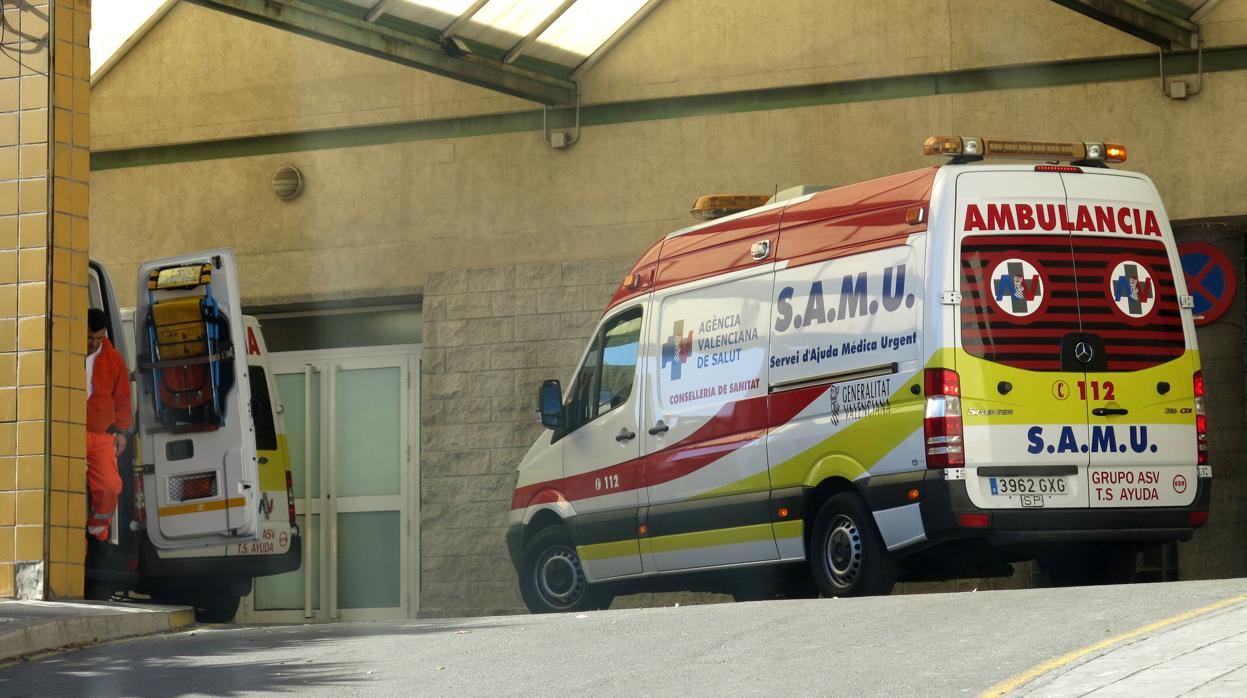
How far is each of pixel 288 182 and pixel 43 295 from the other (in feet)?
20.0

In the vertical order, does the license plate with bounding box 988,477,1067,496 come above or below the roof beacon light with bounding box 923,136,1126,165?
below

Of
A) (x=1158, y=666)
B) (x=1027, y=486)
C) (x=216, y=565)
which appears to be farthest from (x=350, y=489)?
(x=1158, y=666)

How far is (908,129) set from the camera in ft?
49.2

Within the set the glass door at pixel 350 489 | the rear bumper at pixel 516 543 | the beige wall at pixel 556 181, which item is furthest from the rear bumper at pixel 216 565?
the beige wall at pixel 556 181

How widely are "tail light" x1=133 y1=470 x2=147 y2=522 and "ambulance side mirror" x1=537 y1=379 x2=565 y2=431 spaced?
2.88 meters

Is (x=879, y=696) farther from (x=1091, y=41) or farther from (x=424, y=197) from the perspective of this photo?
(x=424, y=197)

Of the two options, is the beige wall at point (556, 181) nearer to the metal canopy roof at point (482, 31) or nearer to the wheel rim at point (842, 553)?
the metal canopy roof at point (482, 31)

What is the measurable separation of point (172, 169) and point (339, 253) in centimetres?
203

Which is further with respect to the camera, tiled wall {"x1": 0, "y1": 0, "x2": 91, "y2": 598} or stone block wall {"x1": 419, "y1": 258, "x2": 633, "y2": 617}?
stone block wall {"x1": 419, "y1": 258, "x2": 633, "y2": 617}

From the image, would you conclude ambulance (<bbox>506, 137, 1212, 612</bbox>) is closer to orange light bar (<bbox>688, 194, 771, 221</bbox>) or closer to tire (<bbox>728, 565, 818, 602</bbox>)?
tire (<bbox>728, 565, 818, 602</bbox>)

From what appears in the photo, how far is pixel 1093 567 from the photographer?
36.0ft

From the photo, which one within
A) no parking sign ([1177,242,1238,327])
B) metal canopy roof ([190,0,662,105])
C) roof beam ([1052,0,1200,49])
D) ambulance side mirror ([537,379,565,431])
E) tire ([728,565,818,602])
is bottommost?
tire ([728,565,818,602])

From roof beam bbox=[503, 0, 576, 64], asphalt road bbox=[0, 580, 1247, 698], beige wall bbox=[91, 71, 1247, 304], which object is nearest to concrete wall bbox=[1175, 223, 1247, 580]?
beige wall bbox=[91, 71, 1247, 304]

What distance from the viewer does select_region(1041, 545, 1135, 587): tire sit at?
35.1 ft
